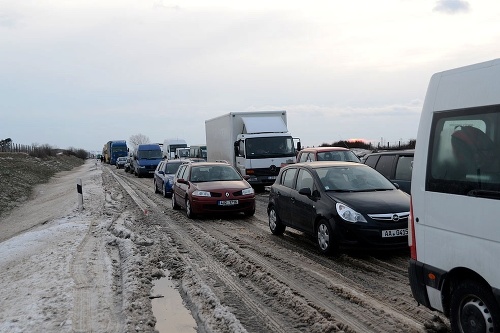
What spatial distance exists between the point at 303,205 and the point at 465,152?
521 cm

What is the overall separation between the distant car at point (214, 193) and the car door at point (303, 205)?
3771 mm

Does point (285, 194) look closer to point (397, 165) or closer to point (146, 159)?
point (397, 165)

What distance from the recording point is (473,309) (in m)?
4.00

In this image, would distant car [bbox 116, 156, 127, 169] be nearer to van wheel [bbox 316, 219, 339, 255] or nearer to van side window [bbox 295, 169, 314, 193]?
van side window [bbox 295, 169, 314, 193]

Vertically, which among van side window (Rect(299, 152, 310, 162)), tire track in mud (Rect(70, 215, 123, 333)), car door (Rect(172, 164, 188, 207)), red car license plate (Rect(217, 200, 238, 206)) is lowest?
tire track in mud (Rect(70, 215, 123, 333))

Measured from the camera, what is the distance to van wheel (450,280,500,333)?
12.5ft

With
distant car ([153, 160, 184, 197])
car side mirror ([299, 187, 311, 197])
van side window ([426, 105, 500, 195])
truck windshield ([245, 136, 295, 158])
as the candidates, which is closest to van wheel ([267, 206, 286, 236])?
car side mirror ([299, 187, 311, 197])

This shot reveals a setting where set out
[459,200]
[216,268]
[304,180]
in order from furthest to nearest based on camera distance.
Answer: [304,180] → [216,268] → [459,200]

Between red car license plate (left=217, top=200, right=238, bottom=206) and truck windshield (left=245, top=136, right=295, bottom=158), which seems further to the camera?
truck windshield (left=245, top=136, right=295, bottom=158)

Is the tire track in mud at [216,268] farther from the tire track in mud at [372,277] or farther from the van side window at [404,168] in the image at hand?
the van side window at [404,168]

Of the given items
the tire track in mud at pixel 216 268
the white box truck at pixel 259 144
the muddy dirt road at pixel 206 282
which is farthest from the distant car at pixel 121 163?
the muddy dirt road at pixel 206 282

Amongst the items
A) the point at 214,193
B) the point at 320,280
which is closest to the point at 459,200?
the point at 320,280

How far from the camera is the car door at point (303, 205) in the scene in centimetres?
893

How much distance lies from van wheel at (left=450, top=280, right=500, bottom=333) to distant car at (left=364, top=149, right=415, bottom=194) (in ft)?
21.3
